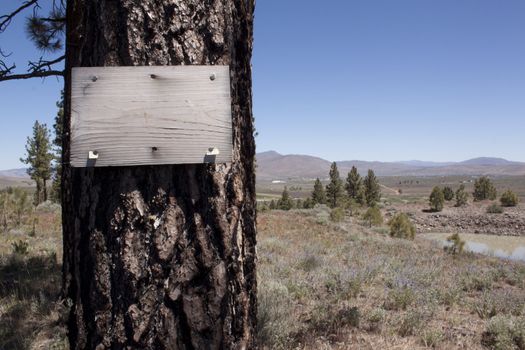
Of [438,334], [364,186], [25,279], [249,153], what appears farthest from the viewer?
[364,186]

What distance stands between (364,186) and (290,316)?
4085 cm

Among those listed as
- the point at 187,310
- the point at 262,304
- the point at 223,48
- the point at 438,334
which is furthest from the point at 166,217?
the point at 438,334

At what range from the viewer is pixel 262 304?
12.5 ft

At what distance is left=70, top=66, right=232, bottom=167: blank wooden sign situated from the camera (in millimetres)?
1690

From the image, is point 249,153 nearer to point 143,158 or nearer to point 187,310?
point 143,158

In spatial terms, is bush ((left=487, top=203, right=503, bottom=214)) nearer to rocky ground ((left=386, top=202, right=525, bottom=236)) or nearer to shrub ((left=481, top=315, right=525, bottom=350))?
rocky ground ((left=386, top=202, right=525, bottom=236))

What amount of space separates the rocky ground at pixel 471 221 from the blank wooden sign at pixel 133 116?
33.9 m

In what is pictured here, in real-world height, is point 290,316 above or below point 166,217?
below

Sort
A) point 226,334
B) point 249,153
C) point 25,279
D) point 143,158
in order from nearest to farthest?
1. point 143,158
2. point 226,334
3. point 249,153
4. point 25,279

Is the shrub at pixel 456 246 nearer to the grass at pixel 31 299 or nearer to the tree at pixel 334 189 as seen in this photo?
the grass at pixel 31 299

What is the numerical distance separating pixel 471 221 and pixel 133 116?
40157mm

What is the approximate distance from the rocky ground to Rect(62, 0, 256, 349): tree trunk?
33.7 meters

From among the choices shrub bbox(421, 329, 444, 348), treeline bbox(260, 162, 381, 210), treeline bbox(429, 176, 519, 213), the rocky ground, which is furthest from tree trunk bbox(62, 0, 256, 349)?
treeline bbox(429, 176, 519, 213)

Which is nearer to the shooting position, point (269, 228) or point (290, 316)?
point (290, 316)
